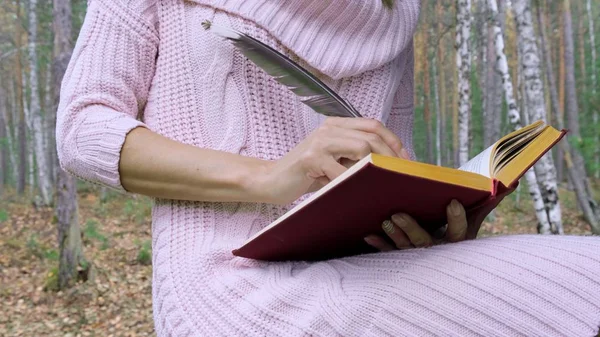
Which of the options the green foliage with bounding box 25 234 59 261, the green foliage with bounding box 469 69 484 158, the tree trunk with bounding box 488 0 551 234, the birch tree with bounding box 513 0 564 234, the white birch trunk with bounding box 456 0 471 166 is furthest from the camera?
the green foliage with bounding box 469 69 484 158

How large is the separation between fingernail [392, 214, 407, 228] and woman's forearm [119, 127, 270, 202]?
189mm

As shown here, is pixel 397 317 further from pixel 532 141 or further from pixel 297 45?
pixel 297 45

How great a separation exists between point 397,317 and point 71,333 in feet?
17.4

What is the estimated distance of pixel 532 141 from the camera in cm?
77

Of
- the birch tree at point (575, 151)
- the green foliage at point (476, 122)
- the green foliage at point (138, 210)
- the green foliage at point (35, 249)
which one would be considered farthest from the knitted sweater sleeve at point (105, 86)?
the green foliage at point (476, 122)

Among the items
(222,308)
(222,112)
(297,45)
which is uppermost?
(297,45)

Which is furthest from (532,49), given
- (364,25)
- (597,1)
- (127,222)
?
(597,1)

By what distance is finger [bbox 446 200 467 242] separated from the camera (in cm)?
71

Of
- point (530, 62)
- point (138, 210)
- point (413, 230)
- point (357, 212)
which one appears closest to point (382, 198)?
point (357, 212)

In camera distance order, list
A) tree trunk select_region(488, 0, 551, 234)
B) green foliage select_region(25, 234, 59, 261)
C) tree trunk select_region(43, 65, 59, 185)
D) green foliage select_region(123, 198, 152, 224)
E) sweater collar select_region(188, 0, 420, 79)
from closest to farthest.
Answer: sweater collar select_region(188, 0, 420, 79)
tree trunk select_region(488, 0, 551, 234)
green foliage select_region(25, 234, 59, 261)
tree trunk select_region(43, 65, 59, 185)
green foliage select_region(123, 198, 152, 224)

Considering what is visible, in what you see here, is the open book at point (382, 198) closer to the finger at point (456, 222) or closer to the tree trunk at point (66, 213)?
the finger at point (456, 222)

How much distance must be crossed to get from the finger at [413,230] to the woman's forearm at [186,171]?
0.64 feet

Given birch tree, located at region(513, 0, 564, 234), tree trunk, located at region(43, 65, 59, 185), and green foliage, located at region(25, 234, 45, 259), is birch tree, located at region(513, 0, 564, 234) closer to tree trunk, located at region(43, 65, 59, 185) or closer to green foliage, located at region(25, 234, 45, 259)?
tree trunk, located at region(43, 65, 59, 185)

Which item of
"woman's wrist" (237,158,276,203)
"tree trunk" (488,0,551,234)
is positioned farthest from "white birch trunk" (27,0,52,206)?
"woman's wrist" (237,158,276,203)
